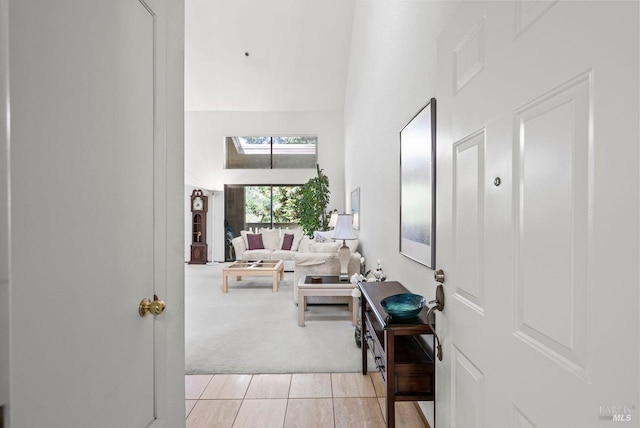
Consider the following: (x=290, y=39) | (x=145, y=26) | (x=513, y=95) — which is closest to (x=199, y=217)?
(x=290, y=39)

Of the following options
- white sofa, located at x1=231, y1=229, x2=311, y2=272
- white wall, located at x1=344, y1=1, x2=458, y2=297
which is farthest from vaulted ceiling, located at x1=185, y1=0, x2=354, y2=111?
white sofa, located at x1=231, y1=229, x2=311, y2=272

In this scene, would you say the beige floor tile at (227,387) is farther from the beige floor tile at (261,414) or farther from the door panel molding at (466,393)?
the door panel molding at (466,393)

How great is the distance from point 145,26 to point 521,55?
40.8 inches

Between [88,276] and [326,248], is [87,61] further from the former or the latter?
[326,248]

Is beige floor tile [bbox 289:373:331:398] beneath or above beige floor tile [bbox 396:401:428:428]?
above

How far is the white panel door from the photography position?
0.51m

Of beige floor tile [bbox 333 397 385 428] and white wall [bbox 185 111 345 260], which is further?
white wall [bbox 185 111 345 260]

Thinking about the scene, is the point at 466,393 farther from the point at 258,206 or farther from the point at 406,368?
the point at 258,206

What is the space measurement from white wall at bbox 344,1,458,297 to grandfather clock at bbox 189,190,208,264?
15.0 ft

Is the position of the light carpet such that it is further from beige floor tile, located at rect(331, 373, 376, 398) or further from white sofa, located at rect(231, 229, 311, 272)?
white sofa, located at rect(231, 229, 311, 272)

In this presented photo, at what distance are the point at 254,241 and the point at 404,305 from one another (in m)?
5.95

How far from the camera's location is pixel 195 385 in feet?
7.68

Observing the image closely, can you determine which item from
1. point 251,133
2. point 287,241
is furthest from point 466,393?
point 251,133

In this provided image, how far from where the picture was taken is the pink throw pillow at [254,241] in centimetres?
727
